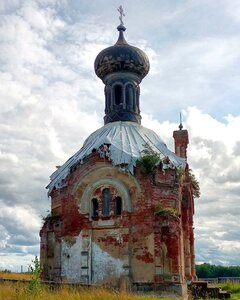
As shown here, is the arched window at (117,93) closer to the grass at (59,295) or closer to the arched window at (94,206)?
the arched window at (94,206)

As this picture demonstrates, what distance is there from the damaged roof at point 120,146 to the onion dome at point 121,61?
3.41m

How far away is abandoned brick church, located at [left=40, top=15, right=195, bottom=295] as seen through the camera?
19609mm

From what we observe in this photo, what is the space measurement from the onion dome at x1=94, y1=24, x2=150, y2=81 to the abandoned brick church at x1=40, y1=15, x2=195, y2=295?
4.04 m

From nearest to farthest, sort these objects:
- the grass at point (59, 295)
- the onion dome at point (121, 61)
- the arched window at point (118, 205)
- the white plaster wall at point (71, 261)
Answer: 1. the grass at point (59, 295)
2. the white plaster wall at point (71, 261)
3. the arched window at point (118, 205)
4. the onion dome at point (121, 61)

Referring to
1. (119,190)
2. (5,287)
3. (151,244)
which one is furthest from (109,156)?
(5,287)

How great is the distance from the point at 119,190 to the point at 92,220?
5.98ft

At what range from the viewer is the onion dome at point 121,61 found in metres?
25.9

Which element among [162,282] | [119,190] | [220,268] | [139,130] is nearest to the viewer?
[162,282]

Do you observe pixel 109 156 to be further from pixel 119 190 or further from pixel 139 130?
pixel 139 130

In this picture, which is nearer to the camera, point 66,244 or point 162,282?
point 162,282

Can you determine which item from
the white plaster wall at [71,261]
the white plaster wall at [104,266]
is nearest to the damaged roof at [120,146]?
the white plaster wall at [71,261]

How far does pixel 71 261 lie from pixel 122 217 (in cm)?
314

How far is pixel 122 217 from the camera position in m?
20.3

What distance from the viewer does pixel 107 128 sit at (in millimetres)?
24406
